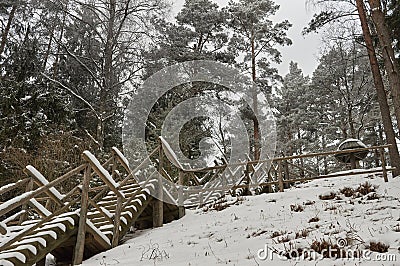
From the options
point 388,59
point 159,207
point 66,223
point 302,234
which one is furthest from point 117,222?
point 388,59

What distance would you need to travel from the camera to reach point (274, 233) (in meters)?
5.15

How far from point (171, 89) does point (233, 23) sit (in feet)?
18.8

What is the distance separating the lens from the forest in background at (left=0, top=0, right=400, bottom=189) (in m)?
11.1

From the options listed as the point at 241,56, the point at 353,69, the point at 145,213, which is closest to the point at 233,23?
the point at 241,56

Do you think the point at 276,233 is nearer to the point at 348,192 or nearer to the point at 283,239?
the point at 283,239

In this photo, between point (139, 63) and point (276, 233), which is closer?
point (276, 233)

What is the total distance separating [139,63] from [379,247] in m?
10.8

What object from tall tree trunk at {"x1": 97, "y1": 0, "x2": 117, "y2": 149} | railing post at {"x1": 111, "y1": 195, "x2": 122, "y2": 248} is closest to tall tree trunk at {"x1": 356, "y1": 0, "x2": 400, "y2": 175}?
railing post at {"x1": 111, "y1": 195, "x2": 122, "y2": 248}

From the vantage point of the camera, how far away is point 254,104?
19031 mm

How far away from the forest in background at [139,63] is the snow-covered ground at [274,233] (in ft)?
10.2

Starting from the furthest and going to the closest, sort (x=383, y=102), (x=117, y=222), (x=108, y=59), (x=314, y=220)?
(x=108, y=59)
(x=383, y=102)
(x=117, y=222)
(x=314, y=220)

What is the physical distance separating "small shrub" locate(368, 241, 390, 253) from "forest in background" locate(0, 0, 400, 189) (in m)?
4.97

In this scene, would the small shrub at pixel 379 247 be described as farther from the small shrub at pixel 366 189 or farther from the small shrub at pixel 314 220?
the small shrub at pixel 366 189

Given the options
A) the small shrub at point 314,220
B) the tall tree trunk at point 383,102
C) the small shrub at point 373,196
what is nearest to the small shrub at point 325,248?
the small shrub at point 314,220
